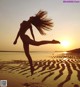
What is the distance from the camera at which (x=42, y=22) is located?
10.9ft

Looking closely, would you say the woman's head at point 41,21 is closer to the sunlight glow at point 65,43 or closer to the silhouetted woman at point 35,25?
the silhouetted woman at point 35,25

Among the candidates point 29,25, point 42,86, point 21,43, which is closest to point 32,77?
point 42,86

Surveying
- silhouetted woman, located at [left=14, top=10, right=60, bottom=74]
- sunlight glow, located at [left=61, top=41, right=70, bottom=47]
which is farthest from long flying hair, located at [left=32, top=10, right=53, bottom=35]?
sunlight glow, located at [left=61, top=41, right=70, bottom=47]

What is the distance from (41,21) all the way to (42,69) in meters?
0.63

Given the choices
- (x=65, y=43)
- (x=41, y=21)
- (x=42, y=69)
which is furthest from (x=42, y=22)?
(x=42, y=69)

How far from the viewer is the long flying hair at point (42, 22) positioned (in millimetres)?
3295

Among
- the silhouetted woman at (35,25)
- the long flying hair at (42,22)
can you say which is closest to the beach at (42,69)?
the silhouetted woman at (35,25)

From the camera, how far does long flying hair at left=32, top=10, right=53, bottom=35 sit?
329 cm

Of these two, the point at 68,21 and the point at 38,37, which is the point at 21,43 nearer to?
the point at 38,37

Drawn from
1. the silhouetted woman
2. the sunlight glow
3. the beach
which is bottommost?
the beach

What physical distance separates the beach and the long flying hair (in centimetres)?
33

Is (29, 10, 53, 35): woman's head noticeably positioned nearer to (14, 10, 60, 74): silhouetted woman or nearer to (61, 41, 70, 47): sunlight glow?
(14, 10, 60, 74): silhouetted woman

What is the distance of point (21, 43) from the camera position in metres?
3.35

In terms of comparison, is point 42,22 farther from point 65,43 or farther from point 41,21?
point 65,43
